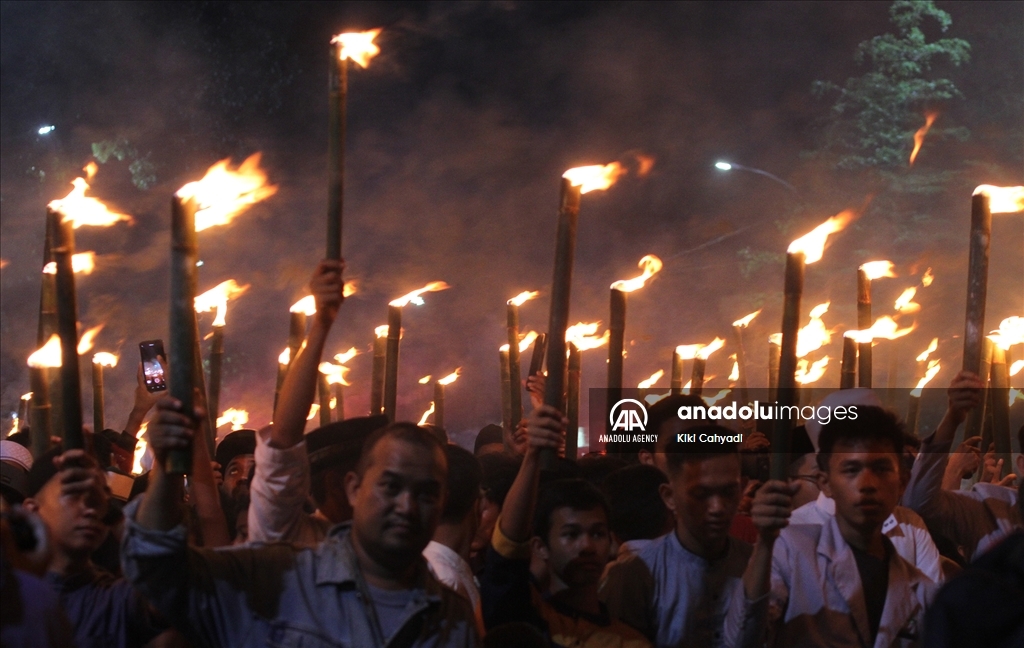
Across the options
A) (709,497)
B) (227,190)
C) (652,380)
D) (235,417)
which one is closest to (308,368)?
(227,190)

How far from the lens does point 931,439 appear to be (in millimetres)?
4738

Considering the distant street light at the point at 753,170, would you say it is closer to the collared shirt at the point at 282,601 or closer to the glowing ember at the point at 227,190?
the glowing ember at the point at 227,190

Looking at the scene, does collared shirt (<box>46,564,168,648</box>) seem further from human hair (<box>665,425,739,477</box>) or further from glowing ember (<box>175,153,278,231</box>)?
human hair (<box>665,425,739,477</box>)

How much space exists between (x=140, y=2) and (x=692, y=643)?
47.5 ft

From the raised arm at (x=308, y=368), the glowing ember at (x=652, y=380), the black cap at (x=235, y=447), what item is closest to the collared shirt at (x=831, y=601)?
the raised arm at (x=308, y=368)

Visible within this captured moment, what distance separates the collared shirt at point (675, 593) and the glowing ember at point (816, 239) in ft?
3.95

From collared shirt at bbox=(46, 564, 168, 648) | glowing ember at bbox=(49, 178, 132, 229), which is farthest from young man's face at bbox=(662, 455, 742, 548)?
glowing ember at bbox=(49, 178, 132, 229)

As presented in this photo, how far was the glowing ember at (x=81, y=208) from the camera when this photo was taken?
10.2 feet

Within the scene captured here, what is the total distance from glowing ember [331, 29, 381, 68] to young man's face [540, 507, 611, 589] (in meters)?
1.73

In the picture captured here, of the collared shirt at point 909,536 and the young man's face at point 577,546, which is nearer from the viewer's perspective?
the young man's face at point 577,546

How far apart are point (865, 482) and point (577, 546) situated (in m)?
1.16

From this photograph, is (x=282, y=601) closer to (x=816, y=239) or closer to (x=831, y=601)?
(x=831, y=601)

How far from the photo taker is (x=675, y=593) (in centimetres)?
401

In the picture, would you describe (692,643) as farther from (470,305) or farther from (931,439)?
(470,305)
